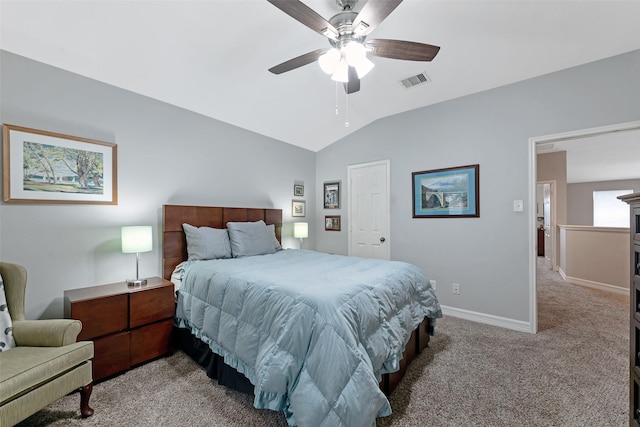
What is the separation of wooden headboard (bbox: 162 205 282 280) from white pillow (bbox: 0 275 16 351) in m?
1.17

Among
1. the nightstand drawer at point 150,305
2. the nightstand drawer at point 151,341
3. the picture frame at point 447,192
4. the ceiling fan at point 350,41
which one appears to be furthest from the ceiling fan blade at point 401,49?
the nightstand drawer at point 151,341

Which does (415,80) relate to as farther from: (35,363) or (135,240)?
(35,363)

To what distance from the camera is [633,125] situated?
2.39 m

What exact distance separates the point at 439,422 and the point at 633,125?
3035 mm

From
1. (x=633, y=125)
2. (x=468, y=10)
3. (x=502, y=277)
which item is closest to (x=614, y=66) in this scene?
(x=633, y=125)

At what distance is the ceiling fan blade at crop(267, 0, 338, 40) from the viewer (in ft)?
4.82

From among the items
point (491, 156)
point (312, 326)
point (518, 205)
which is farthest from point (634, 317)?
point (491, 156)

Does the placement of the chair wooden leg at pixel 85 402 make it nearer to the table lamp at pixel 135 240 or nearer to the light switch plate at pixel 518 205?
the table lamp at pixel 135 240

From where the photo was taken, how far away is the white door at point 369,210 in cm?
394

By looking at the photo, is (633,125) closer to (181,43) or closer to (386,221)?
(386,221)

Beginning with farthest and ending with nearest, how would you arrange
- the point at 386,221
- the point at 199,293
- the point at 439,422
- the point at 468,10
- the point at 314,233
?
the point at 314,233 < the point at 386,221 < the point at 199,293 < the point at 468,10 < the point at 439,422

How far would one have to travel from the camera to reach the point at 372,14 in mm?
1566

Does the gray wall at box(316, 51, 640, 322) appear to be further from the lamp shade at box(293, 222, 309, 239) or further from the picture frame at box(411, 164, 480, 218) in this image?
the lamp shade at box(293, 222, 309, 239)

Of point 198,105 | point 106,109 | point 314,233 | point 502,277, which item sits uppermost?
point 198,105
